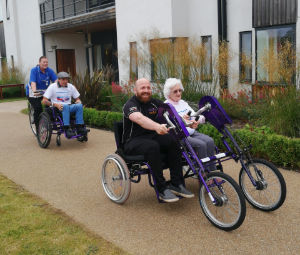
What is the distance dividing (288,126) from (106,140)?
12.4 ft

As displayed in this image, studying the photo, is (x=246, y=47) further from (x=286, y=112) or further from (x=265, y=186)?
(x=265, y=186)

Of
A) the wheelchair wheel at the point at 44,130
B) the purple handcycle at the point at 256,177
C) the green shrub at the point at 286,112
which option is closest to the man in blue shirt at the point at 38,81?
the wheelchair wheel at the point at 44,130

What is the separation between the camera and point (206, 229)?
3.66 metres

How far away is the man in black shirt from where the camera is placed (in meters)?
3.97

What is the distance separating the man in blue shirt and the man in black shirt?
Result: 424cm

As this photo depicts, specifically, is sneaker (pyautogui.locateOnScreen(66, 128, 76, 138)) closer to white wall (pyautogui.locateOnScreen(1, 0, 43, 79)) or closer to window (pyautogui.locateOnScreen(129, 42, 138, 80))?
window (pyautogui.locateOnScreen(129, 42, 138, 80))

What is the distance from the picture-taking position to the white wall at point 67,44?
67.5 ft

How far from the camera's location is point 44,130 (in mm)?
7449

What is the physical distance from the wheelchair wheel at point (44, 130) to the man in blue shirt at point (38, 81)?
46 centimetres

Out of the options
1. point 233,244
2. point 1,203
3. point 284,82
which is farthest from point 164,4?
point 233,244

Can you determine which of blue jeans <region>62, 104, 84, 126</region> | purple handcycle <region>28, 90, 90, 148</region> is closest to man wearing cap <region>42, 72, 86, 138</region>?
blue jeans <region>62, 104, 84, 126</region>

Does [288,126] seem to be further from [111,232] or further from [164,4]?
[164,4]

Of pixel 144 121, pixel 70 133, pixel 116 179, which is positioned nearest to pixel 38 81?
pixel 70 133

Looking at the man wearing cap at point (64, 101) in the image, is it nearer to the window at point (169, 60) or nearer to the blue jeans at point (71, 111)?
the blue jeans at point (71, 111)
